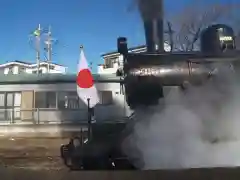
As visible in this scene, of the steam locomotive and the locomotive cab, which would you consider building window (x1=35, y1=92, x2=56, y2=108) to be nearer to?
the steam locomotive

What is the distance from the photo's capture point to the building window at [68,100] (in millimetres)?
27672

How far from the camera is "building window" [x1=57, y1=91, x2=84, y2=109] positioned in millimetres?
27672

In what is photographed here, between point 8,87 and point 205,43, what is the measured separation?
75.0 ft

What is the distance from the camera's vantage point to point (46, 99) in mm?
27891

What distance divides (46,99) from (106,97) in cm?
440

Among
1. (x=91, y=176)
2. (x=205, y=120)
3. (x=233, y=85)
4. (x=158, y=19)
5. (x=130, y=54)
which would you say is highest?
(x=158, y=19)

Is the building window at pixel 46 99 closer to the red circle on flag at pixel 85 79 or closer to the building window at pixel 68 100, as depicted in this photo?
the building window at pixel 68 100

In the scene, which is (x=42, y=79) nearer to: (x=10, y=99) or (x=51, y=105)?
(x=51, y=105)

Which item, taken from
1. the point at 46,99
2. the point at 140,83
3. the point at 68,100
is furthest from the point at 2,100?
the point at 140,83

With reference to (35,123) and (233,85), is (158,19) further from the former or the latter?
(35,123)

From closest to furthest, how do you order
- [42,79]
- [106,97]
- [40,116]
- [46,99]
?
[40,116] → [46,99] → [42,79] → [106,97]

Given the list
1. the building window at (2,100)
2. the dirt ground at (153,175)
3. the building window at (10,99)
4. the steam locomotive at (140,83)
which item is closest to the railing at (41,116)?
the building window at (2,100)

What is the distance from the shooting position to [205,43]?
25.0ft

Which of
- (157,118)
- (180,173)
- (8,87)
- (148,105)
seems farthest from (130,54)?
(8,87)
